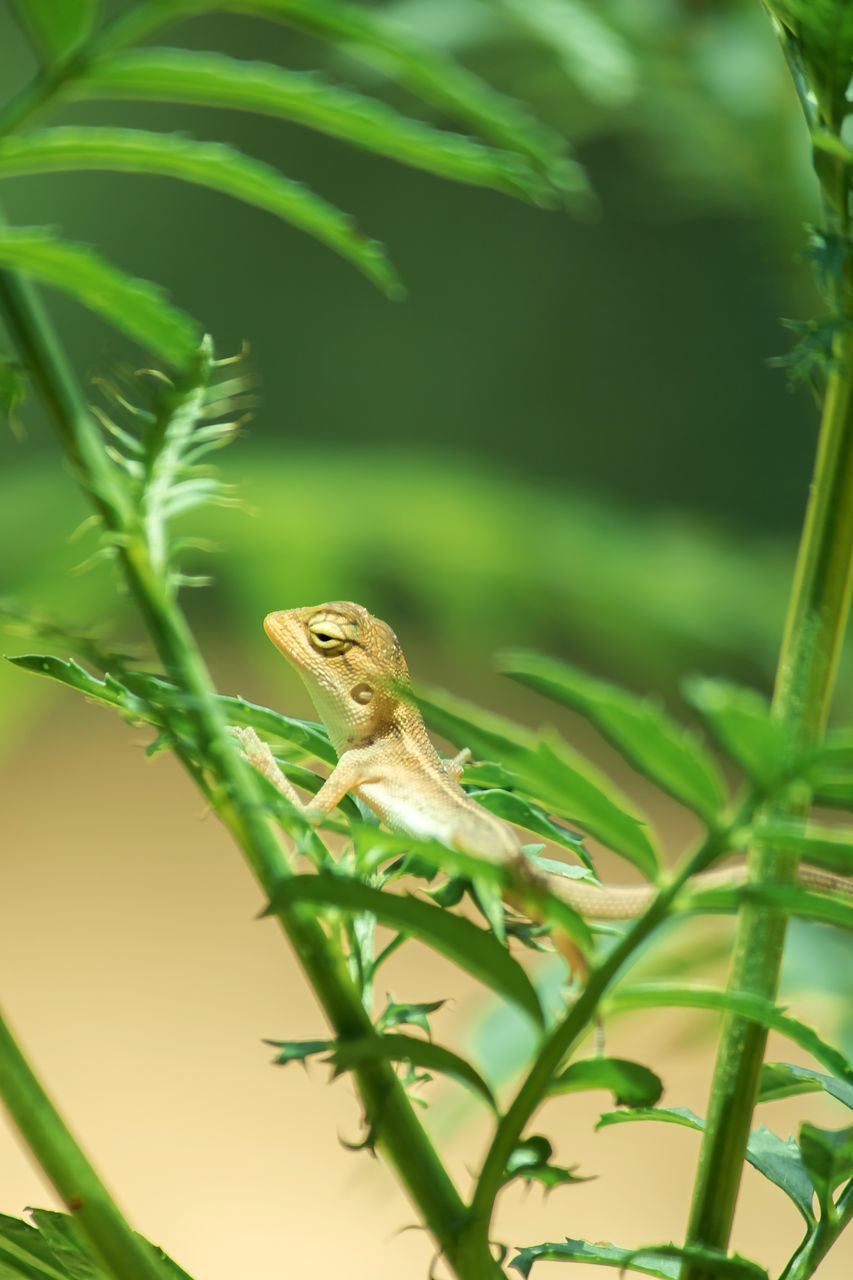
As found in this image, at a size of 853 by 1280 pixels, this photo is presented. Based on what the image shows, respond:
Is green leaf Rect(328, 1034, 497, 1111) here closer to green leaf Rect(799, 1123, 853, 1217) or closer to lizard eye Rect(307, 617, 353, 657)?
green leaf Rect(799, 1123, 853, 1217)

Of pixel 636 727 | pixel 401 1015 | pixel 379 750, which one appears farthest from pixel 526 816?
pixel 379 750

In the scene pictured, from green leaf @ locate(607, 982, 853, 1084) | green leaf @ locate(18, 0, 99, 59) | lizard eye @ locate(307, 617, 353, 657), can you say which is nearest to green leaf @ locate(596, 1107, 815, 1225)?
green leaf @ locate(607, 982, 853, 1084)

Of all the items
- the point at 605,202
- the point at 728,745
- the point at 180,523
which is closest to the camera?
the point at 728,745

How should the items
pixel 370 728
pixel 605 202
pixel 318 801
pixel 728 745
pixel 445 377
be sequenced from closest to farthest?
pixel 728 745 → pixel 318 801 → pixel 370 728 → pixel 605 202 → pixel 445 377

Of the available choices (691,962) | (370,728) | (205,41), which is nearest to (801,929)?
(691,962)

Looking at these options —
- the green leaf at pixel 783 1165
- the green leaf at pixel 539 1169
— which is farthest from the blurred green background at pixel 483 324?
the green leaf at pixel 539 1169

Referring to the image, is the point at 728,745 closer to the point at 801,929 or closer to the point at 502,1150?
the point at 502,1150

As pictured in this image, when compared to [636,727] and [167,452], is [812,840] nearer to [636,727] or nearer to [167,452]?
[636,727]

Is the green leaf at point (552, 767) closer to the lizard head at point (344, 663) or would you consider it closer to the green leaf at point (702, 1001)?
the green leaf at point (702, 1001)
